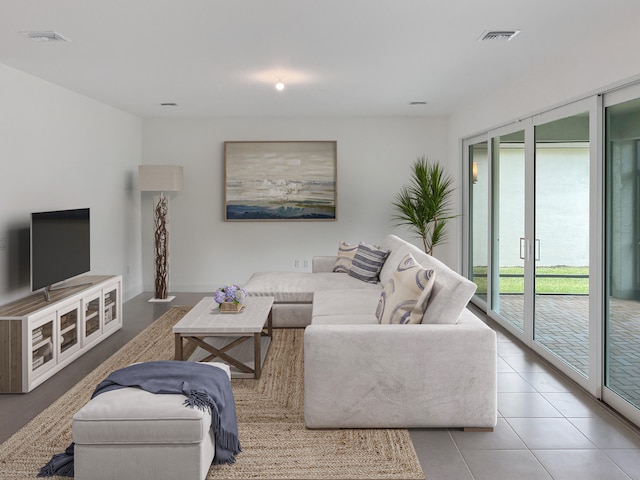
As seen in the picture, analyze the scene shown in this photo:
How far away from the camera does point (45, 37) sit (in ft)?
12.0

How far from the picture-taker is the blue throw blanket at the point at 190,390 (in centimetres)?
259

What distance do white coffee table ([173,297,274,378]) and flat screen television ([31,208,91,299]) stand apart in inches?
49.1

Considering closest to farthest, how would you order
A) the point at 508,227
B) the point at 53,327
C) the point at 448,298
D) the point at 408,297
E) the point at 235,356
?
the point at 448,298
the point at 408,297
the point at 53,327
the point at 235,356
the point at 508,227

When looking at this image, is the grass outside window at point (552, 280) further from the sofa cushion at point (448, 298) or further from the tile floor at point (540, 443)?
the sofa cushion at point (448, 298)

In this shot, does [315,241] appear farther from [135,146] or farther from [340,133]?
[135,146]

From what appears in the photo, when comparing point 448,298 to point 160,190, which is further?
point 160,190

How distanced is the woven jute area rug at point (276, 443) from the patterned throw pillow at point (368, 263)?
6.47ft

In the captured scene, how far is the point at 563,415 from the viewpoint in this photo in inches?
131

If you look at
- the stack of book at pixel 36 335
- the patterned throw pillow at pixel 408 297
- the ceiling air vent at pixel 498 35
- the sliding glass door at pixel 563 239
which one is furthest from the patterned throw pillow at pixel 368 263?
the stack of book at pixel 36 335

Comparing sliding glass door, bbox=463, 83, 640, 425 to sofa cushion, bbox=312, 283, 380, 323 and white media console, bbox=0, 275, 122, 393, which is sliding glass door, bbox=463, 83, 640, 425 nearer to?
sofa cushion, bbox=312, 283, 380, 323

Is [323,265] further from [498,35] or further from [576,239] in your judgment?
[498,35]

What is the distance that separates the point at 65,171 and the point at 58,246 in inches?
42.3

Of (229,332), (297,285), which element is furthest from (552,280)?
(229,332)

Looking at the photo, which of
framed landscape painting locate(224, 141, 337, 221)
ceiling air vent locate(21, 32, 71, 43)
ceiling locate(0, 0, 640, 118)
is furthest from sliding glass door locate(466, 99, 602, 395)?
ceiling air vent locate(21, 32, 71, 43)
